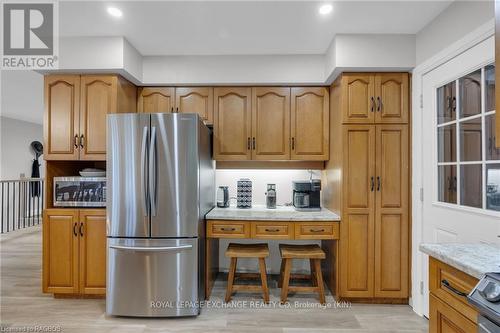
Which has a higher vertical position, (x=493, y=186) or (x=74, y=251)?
(x=493, y=186)

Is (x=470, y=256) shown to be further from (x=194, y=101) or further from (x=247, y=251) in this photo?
(x=194, y=101)

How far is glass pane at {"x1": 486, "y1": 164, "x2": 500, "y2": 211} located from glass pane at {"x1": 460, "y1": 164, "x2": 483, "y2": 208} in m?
0.06

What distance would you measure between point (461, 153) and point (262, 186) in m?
1.99

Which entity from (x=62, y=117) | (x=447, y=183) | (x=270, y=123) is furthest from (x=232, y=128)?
(x=447, y=183)

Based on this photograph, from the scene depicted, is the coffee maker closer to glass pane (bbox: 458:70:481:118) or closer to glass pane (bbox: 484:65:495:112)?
glass pane (bbox: 458:70:481:118)

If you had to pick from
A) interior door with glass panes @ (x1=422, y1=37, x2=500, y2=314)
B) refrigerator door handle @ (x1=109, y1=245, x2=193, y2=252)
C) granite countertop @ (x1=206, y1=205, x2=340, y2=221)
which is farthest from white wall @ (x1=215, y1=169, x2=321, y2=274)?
interior door with glass panes @ (x1=422, y1=37, x2=500, y2=314)

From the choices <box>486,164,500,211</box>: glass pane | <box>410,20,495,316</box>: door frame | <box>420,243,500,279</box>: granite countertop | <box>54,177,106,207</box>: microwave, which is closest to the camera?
<box>420,243,500,279</box>: granite countertop

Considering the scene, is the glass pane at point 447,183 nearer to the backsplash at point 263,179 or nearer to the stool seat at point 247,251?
the backsplash at point 263,179

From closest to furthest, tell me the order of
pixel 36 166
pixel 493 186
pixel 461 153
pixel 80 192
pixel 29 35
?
pixel 493 186, pixel 461 153, pixel 29 35, pixel 80 192, pixel 36 166

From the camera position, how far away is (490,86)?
1755 mm

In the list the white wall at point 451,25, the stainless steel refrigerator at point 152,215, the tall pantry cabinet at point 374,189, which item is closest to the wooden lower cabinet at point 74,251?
the stainless steel refrigerator at point 152,215

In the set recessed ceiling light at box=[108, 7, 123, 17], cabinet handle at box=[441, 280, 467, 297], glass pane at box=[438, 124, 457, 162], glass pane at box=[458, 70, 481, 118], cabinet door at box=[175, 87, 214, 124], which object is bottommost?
cabinet handle at box=[441, 280, 467, 297]

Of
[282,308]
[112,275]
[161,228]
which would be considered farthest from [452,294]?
[112,275]

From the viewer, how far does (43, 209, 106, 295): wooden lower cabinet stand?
2652 millimetres
